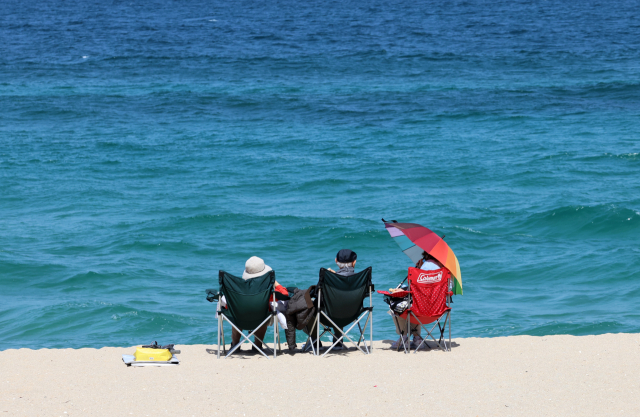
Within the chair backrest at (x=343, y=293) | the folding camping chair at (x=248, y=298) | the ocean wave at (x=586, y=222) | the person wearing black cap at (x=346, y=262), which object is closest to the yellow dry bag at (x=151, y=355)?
the folding camping chair at (x=248, y=298)

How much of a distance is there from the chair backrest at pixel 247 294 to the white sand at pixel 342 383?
1.74 feet

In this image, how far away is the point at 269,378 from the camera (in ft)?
22.2

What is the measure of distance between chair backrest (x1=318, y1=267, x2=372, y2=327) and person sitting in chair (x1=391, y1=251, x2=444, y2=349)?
64cm

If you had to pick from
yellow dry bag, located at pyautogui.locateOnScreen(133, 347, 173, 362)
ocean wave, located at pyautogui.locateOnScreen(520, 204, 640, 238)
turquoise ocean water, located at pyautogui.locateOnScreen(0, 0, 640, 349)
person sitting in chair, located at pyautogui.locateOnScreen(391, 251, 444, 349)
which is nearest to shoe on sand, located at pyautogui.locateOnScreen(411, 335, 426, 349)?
person sitting in chair, located at pyautogui.locateOnScreen(391, 251, 444, 349)

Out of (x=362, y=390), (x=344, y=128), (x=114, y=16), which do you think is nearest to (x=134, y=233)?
(x=362, y=390)

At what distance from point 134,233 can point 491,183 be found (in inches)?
403

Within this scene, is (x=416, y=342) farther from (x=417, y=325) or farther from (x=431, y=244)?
(x=431, y=244)

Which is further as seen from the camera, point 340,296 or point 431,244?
point 431,244

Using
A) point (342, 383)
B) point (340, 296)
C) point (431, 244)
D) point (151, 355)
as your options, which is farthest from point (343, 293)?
point (151, 355)

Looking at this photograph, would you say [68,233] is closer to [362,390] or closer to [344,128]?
[362,390]

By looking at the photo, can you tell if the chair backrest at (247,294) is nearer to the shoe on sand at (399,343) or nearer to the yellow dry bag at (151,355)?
the yellow dry bag at (151,355)

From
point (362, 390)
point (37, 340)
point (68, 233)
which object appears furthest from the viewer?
point (68, 233)

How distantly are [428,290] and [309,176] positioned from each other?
14113 mm

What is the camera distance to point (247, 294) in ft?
24.5
